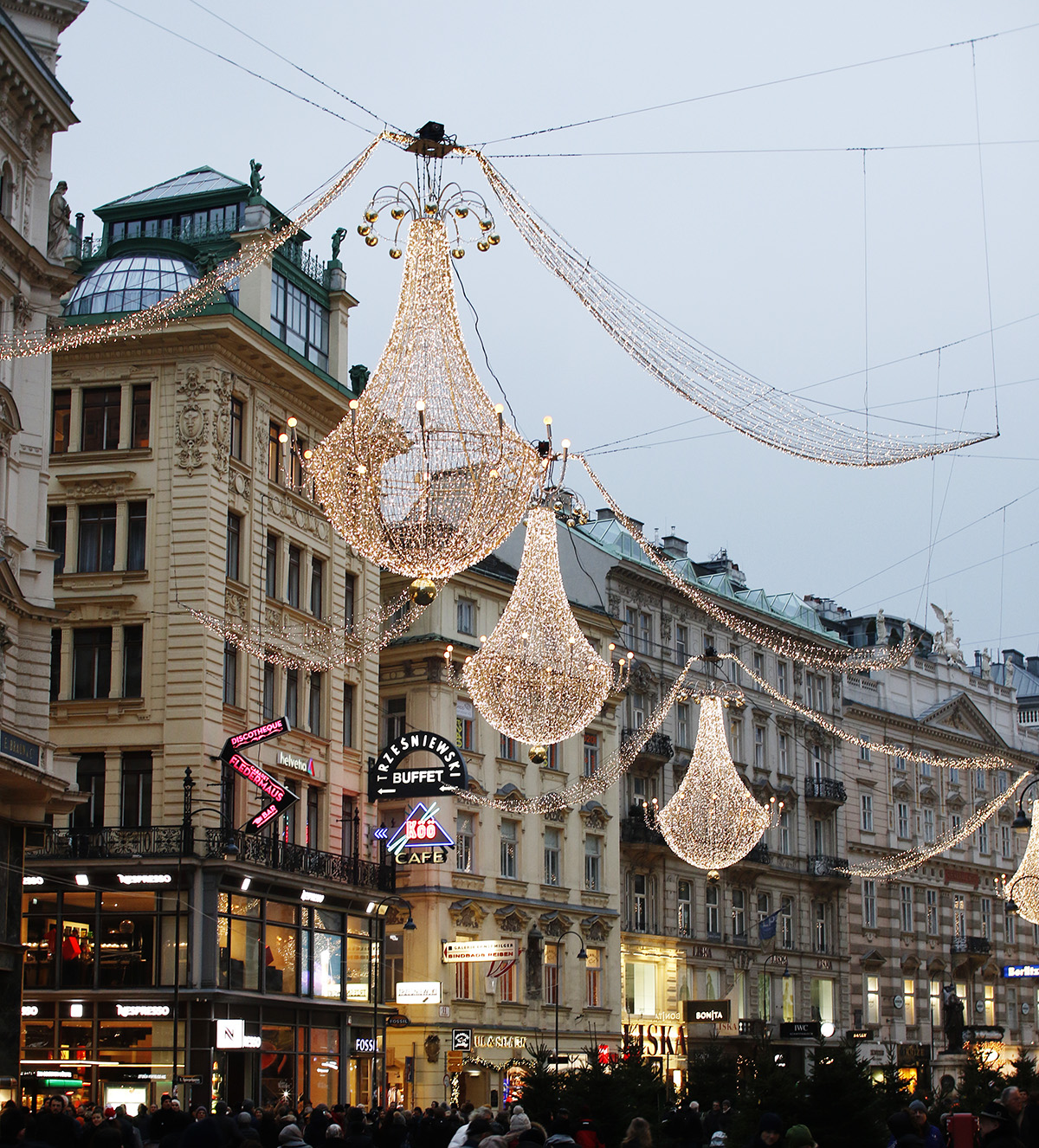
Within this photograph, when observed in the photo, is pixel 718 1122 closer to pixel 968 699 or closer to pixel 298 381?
pixel 298 381

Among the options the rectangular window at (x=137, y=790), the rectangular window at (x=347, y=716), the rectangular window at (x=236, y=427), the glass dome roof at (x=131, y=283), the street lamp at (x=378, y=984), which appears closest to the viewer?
the rectangular window at (x=137, y=790)

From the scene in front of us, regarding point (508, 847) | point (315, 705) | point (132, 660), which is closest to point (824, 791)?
point (508, 847)

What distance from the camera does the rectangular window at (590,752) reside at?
58250 mm

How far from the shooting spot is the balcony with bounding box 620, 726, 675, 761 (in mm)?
60781

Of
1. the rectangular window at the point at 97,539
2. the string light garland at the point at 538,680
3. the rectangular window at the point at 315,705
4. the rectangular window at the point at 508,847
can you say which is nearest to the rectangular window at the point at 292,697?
the rectangular window at the point at 315,705

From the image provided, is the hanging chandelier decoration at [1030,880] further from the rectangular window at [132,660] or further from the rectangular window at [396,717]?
the rectangular window at [132,660]

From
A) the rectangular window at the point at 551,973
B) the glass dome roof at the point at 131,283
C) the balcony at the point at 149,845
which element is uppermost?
the glass dome roof at the point at 131,283

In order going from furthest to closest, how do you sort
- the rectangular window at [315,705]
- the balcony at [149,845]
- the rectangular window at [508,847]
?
the rectangular window at [508,847], the rectangular window at [315,705], the balcony at [149,845]

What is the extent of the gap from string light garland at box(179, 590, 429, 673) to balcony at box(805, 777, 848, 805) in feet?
96.0

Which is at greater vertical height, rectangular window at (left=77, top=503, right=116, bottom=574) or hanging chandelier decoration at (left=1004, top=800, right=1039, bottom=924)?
rectangular window at (left=77, top=503, right=116, bottom=574)

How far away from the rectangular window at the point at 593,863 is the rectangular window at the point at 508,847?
3969 mm

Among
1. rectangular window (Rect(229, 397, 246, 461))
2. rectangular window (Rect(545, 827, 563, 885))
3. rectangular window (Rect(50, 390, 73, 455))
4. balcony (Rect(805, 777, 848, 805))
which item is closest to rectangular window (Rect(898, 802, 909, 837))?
balcony (Rect(805, 777, 848, 805))

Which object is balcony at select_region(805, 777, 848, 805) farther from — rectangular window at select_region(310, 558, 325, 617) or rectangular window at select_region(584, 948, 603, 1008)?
rectangular window at select_region(310, 558, 325, 617)

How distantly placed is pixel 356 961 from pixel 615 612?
21.3 meters
